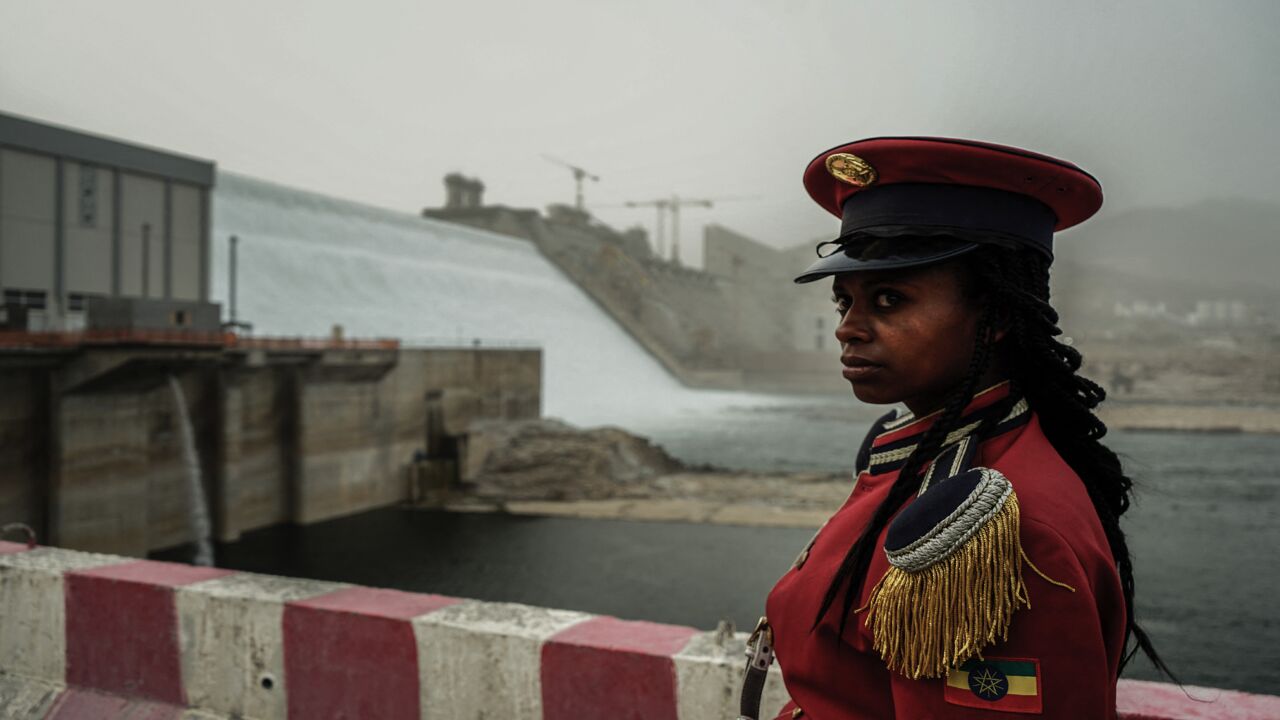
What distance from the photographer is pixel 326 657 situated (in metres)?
3.05

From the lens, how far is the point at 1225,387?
7306 centimetres

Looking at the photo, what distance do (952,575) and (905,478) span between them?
284mm

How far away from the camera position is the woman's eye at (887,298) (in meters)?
1.44

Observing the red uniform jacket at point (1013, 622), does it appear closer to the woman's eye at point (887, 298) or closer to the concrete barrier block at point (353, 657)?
the woman's eye at point (887, 298)

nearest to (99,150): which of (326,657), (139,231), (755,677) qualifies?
(139,231)

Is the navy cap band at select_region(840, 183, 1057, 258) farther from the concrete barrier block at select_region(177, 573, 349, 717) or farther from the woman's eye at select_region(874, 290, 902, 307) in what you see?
the concrete barrier block at select_region(177, 573, 349, 717)

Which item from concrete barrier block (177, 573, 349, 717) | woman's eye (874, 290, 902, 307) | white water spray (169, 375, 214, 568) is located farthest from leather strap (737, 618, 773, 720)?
white water spray (169, 375, 214, 568)

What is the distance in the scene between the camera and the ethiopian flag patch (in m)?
1.15

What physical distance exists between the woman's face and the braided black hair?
0.03 m

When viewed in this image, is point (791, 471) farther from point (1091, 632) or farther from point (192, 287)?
point (1091, 632)

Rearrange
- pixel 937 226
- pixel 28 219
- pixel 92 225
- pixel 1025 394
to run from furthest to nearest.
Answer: pixel 92 225 < pixel 28 219 < pixel 1025 394 < pixel 937 226

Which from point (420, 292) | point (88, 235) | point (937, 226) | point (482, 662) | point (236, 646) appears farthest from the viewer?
point (420, 292)

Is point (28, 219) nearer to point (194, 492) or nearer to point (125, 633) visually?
point (194, 492)

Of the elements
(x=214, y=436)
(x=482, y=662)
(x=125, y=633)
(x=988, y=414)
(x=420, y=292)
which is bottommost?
(x=214, y=436)
